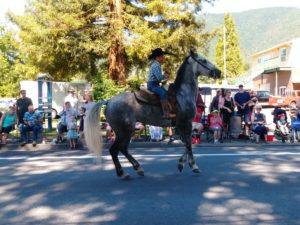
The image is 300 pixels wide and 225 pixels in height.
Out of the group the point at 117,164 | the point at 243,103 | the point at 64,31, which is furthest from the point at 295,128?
the point at 64,31

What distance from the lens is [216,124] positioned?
14969 millimetres

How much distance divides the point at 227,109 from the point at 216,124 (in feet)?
3.22

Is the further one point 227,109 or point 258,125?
point 227,109

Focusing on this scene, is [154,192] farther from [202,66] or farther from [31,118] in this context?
[31,118]

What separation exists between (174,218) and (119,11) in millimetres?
14857

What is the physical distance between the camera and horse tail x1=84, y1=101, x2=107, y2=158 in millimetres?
8750

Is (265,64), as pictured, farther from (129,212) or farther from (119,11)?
(129,212)

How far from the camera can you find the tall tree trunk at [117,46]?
19.0 meters

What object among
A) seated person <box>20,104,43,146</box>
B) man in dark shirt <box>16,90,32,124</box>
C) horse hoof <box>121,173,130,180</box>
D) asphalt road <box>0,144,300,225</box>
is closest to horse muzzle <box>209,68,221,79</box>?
asphalt road <box>0,144,300,225</box>

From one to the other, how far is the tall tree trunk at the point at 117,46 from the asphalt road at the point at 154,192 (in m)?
9.16

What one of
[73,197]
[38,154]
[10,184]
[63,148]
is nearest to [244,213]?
[73,197]

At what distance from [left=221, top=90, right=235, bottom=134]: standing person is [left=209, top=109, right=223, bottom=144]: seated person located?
66 centimetres

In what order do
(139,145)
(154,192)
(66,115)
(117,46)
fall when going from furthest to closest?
(117,46) < (66,115) < (139,145) < (154,192)

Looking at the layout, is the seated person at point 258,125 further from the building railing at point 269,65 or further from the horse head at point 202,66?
the building railing at point 269,65
